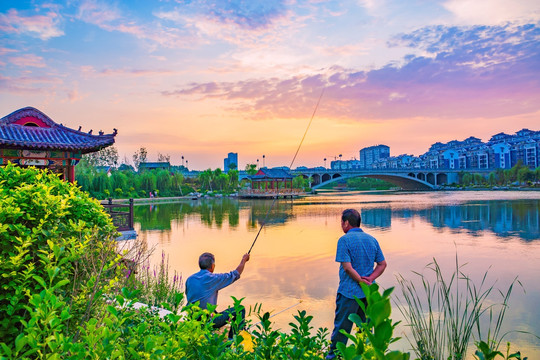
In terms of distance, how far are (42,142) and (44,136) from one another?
0.51 m

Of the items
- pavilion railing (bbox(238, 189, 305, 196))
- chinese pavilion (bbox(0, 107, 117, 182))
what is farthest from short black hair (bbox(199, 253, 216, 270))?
pavilion railing (bbox(238, 189, 305, 196))

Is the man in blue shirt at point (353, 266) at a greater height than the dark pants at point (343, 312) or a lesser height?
greater

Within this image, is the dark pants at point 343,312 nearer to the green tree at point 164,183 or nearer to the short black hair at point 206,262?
the short black hair at point 206,262

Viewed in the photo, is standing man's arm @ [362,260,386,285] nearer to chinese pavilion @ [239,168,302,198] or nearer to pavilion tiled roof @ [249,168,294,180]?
chinese pavilion @ [239,168,302,198]

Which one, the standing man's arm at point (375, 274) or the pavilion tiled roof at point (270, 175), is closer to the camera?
the standing man's arm at point (375, 274)

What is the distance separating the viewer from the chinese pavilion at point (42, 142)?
38.8 feet

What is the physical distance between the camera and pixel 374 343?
3.59 feet

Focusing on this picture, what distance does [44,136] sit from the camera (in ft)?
40.5

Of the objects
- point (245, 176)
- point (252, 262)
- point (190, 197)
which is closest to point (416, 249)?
point (252, 262)

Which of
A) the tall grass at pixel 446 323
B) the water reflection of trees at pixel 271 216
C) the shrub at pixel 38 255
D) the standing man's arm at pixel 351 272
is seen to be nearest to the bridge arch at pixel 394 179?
the water reflection of trees at pixel 271 216

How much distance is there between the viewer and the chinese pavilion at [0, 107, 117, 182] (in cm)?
1184

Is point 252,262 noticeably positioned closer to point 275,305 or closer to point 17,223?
point 275,305

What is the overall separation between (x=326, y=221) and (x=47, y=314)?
65.3 ft

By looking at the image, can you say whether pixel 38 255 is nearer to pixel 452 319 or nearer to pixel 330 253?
pixel 452 319
